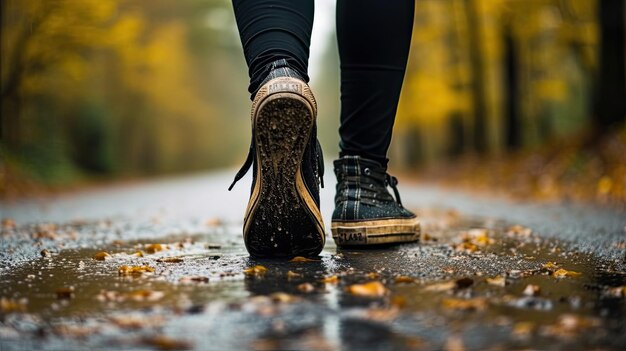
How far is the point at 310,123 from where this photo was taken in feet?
7.64

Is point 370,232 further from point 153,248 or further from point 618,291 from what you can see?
point 618,291

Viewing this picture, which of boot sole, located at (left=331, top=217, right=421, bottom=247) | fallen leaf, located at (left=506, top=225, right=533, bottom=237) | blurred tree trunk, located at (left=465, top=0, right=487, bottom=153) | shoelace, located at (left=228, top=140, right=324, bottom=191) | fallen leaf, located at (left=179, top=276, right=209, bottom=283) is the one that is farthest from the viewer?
blurred tree trunk, located at (left=465, top=0, right=487, bottom=153)

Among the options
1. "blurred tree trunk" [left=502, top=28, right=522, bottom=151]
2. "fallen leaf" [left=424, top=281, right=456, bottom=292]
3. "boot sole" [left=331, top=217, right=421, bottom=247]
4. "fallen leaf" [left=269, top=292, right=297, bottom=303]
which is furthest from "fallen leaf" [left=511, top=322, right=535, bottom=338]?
"blurred tree trunk" [left=502, top=28, right=522, bottom=151]

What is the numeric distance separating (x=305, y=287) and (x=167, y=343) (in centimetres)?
60

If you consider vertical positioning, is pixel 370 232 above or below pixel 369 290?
above

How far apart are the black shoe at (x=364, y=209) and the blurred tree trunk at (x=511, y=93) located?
13.9 meters

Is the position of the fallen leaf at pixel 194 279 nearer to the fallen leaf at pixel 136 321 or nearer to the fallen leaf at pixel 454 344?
the fallen leaf at pixel 136 321

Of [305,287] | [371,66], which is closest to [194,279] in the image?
[305,287]

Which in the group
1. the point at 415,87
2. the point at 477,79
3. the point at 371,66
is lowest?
the point at 371,66

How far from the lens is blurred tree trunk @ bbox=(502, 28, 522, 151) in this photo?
1633cm

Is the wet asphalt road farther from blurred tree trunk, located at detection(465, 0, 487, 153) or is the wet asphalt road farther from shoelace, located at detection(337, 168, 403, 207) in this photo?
blurred tree trunk, located at detection(465, 0, 487, 153)

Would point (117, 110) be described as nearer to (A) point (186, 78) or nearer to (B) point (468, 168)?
(A) point (186, 78)

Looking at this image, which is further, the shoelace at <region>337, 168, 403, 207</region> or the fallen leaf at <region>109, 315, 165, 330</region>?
the shoelace at <region>337, 168, 403, 207</region>

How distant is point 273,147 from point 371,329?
101 centimetres
